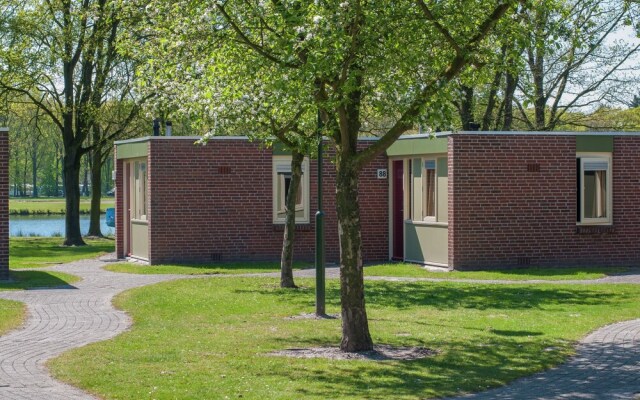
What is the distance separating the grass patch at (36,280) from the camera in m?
20.6

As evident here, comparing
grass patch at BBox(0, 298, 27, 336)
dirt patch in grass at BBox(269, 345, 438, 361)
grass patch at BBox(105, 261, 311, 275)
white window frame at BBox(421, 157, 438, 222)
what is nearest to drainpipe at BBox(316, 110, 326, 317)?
dirt patch in grass at BBox(269, 345, 438, 361)

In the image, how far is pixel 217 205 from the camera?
86.3ft

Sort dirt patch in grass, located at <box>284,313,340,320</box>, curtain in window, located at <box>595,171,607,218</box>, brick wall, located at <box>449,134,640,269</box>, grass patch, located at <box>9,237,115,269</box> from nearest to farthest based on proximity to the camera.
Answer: dirt patch in grass, located at <box>284,313,340,320</box> < brick wall, located at <box>449,134,640,269</box> < curtain in window, located at <box>595,171,607,218</box> < grass patch, located at <box>9,237,115,269</box>

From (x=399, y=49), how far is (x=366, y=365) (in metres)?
3.52

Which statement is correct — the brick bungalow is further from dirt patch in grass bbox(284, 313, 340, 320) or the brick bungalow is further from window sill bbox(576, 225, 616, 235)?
dirt patch in grass bbox(284, 313, 340, 320)

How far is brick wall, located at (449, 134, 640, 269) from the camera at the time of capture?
24.2m

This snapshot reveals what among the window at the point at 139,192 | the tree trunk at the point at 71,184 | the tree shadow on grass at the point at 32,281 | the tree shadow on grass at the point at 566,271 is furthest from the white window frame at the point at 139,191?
the tree trunk at the point at 71,184

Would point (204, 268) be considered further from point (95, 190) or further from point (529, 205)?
point (95, 190)

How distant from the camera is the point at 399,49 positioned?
12086 millimetres

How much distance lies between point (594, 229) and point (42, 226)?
4183 centimetres

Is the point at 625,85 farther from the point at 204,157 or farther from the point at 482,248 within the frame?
the point at 204,157

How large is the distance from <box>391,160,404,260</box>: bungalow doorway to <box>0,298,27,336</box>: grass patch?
11.9m

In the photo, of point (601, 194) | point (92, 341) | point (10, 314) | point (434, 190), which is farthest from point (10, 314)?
point (601, 194)

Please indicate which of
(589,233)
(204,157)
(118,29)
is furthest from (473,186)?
(118,29)
